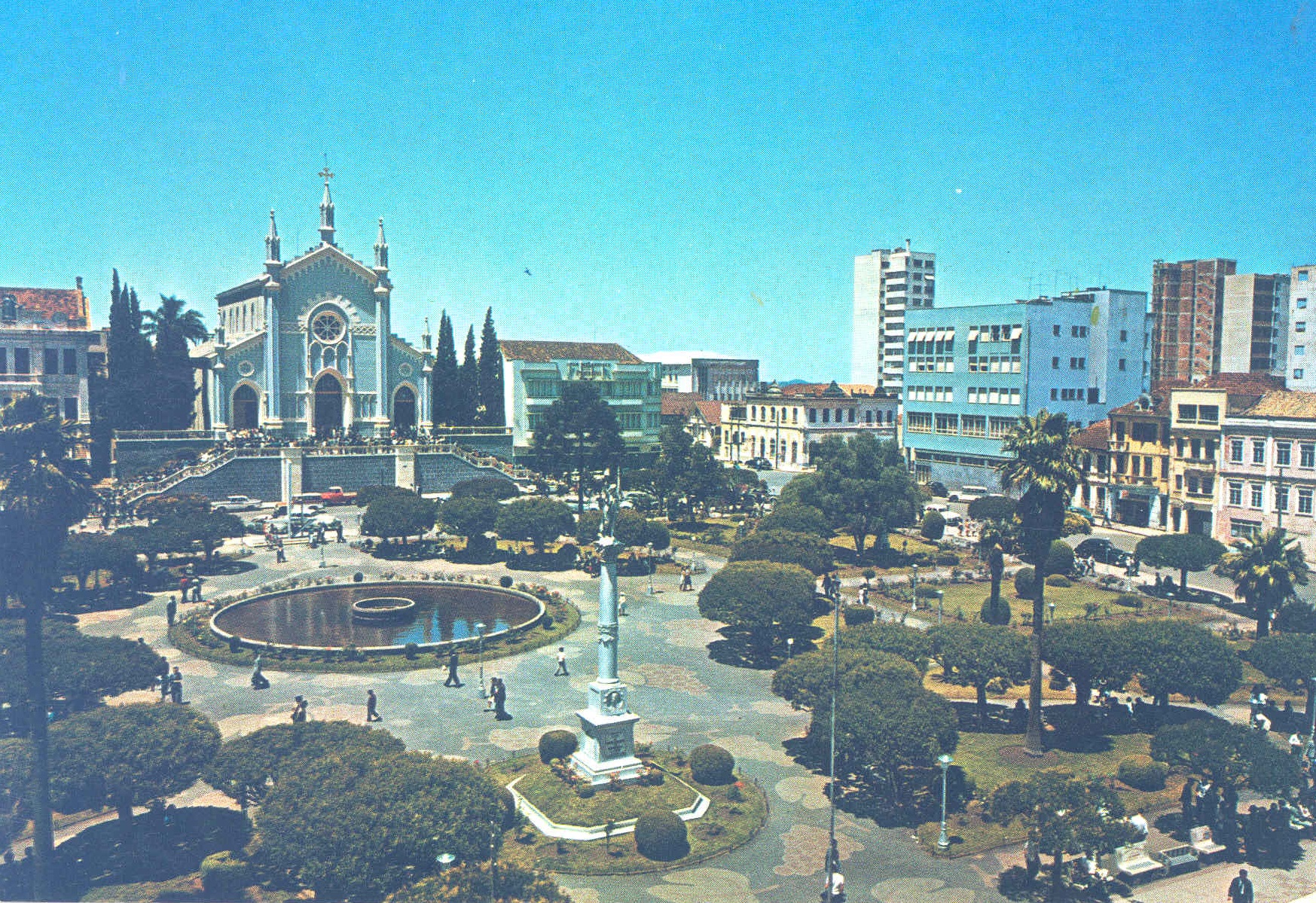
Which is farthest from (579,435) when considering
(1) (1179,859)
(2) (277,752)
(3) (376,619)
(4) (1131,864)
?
(1) (1179,859)

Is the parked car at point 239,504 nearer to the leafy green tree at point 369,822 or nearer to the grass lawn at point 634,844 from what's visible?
the grass lawn at point 634,844

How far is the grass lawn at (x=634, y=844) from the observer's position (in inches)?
936

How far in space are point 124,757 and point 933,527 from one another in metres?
55.5

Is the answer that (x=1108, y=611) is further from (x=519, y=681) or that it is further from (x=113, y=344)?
(x=113, y=344)

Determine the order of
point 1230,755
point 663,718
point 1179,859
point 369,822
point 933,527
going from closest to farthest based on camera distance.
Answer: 1. point 369,822
2. point 1179,859
3. point 1230,755
4. point 663,718
5. point 933,527

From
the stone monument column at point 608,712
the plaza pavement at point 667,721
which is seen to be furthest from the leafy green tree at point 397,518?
the stone monument column at point 608,712

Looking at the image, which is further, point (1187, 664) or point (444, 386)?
point (444, 386)

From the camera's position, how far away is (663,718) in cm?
3419

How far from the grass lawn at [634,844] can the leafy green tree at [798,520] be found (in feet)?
94.3

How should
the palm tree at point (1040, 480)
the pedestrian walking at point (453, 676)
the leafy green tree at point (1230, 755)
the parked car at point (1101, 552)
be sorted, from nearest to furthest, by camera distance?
the leafy green tree at point (1230, 755), the palm tree at point (1040, 480), the pedestrian walking at point (453, 676), the parked car at point (1101, 552)

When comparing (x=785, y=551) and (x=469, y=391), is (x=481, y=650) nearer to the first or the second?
(x=785, y=551)

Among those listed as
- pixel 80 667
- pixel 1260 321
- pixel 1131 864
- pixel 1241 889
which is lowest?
pixel 1131 864

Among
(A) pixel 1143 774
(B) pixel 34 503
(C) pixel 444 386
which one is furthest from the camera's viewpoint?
(C) pixel 444 386

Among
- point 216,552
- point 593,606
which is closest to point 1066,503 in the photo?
point 593,606
